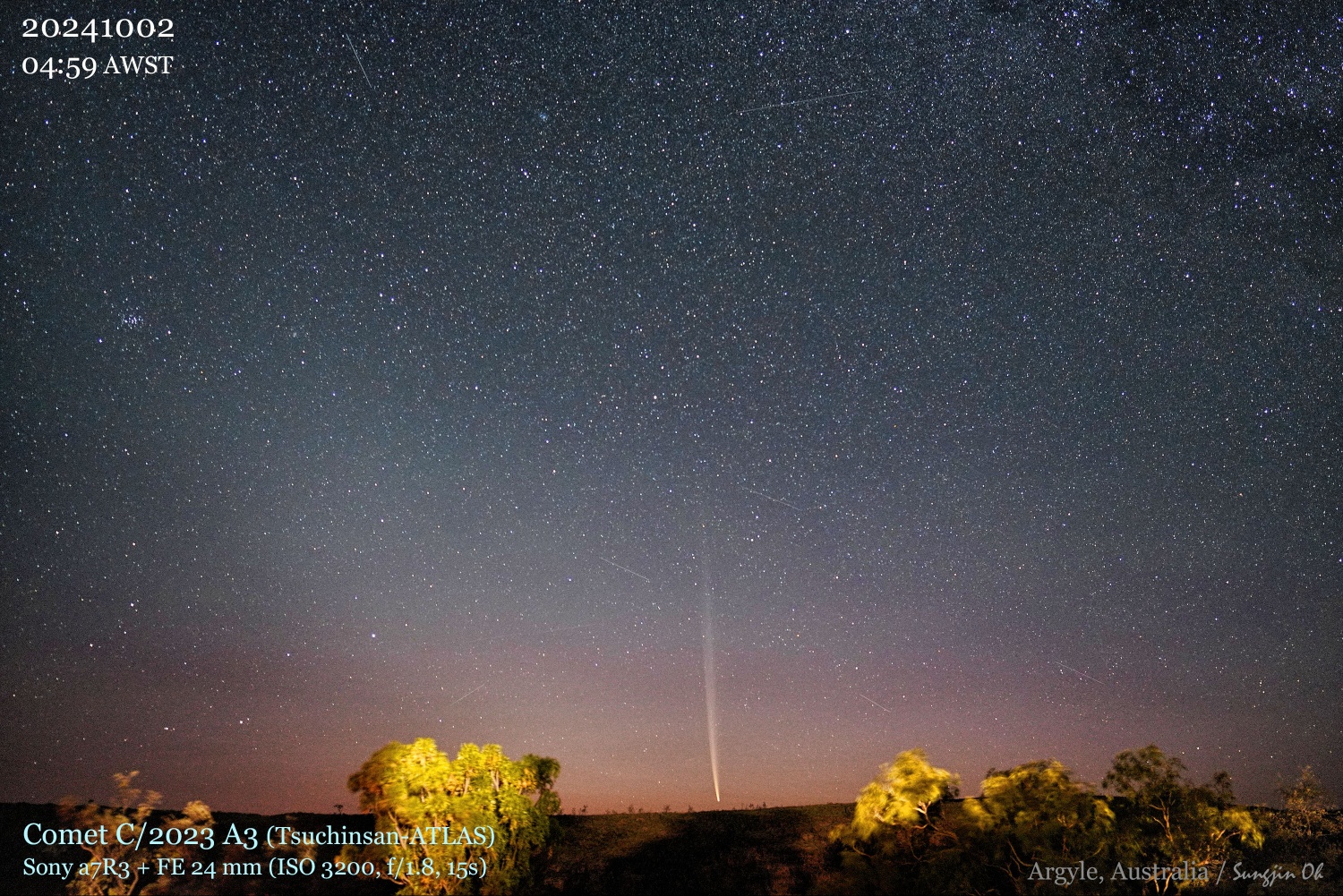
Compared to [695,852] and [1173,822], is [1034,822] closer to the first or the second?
[1173,822]

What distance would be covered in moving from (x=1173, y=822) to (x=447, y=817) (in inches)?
810

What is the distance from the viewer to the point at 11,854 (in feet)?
105

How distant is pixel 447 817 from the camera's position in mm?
21125

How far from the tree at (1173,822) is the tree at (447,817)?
659 inches

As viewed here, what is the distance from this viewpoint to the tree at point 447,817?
20.7 m

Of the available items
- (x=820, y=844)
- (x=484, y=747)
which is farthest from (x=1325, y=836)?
(x=484, y=747)

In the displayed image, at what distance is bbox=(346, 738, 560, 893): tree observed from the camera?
814 inches

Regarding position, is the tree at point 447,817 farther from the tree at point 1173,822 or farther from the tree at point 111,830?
the tree at point 1173,822

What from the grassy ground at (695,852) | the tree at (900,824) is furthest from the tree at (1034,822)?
the grassy ground at (695,852)

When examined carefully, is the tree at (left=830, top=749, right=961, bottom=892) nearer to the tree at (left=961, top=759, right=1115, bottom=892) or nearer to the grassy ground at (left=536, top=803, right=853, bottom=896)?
the tree at (left=961, top=759, right=1115, bottom=892)

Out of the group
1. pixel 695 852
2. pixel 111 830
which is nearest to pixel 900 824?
pixel 695 852

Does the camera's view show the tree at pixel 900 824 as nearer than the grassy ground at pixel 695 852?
Yes

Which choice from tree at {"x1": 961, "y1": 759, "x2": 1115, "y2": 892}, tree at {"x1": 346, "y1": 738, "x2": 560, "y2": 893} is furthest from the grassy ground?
tree at {"x1": 961, "y1": 759, "x2": 1115, "y2": 892}

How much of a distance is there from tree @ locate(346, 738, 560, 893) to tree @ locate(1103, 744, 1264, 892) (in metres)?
16.7
